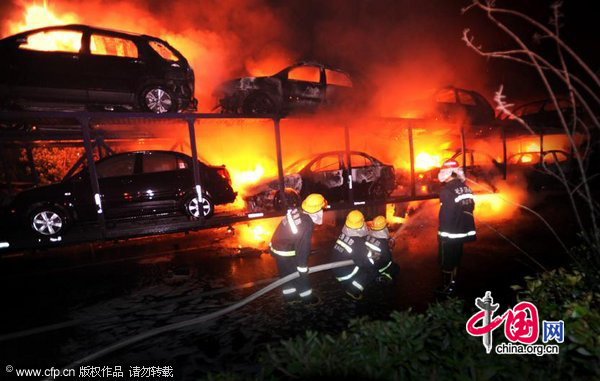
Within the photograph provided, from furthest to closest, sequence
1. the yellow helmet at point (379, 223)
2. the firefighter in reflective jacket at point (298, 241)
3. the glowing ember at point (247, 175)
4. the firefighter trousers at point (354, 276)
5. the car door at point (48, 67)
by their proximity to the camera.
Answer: the glowing ember at point (247, 175), the car door at point (48, 67), the yellow helmet at point (379, 223), the firefighter trousers at point (354, 276), the firefighter in reflective jacket at point (298, 241)

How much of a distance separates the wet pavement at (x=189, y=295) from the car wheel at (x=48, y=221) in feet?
3.62

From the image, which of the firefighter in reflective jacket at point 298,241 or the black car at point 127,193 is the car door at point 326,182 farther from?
the firefighter in reflective jacket at point 298,241

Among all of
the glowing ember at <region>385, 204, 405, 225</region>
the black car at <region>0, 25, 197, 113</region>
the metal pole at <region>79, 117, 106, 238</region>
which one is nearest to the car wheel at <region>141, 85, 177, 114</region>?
the black car at <region>0, 25, 197, 113</region>

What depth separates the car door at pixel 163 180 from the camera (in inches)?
254

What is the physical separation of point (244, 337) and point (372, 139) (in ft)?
35.6

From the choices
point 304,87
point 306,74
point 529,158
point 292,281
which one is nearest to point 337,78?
point 306,74

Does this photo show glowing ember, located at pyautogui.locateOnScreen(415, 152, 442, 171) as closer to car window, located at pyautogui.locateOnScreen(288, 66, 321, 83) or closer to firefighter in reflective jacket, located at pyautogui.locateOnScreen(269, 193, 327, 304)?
car window, located at pyautogui.locateOnScreen(288, 66, 321, 83)

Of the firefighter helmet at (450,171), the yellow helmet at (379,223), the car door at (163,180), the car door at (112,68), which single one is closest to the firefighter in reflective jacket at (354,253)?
the yellow helmet at (379,223)

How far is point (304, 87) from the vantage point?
8.17 metres

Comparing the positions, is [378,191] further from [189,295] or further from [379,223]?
[189,295]

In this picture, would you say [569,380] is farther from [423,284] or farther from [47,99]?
[47,99]

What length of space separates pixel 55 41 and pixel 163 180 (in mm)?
3065

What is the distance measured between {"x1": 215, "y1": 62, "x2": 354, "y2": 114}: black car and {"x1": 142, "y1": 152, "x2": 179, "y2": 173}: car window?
5.76 feet

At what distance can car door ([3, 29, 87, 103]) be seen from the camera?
18.3 feet
